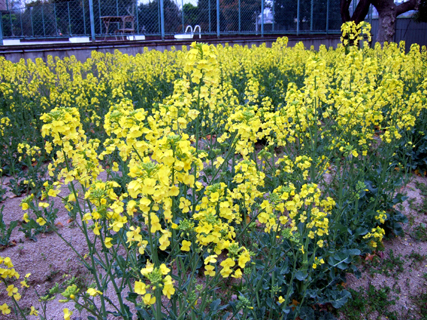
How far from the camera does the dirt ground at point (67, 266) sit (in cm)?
287

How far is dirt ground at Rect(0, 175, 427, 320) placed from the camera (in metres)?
2.87

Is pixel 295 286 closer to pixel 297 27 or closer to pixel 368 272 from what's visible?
pixel 368 272

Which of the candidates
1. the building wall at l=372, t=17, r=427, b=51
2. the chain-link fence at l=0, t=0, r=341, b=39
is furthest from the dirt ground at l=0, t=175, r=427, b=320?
the building wall at l=372, t=17, r=427, b=51

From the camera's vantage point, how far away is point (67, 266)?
10.1 feet

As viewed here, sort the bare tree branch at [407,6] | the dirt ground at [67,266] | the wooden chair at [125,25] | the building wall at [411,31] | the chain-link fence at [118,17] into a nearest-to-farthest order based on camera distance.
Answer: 1. the dirt ground at [67,266]
2. the chain-link fence at [118,17]
3. the wooden chair at [125,25]
4. the bare tree branch at [407,6]
5. the building wall at [411,31]

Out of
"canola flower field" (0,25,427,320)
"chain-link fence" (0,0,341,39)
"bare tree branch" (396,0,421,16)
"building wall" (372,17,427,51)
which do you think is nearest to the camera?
"canola flower field" (0,25,427,320)

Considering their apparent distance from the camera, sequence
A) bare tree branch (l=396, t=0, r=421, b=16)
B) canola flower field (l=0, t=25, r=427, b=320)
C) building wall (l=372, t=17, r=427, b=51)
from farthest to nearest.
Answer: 1. building wall (l=372, t=17, r=427, b=51)
2. bare tree branch (l=396, t=0, r=421, b=16)
3. canola flower field (l=0, t=25, r=427, b=320)

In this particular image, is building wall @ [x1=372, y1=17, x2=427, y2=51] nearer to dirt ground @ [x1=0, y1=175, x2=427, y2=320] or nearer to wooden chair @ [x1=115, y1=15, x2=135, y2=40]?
wooden chair @ [x1=115, y1=15, x2=135, y2=40]

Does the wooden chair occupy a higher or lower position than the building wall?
lower

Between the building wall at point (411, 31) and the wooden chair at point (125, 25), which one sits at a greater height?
the building wall at point (411, 31)

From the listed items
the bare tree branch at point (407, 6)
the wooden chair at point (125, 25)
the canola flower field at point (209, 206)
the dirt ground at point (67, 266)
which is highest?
the bare tree branch at point (407, 6)

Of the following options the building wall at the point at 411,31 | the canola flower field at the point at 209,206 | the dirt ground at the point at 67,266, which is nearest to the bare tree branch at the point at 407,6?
the building wall at the point at 411,31

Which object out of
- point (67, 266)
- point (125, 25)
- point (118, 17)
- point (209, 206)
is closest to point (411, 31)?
point (125, 25)

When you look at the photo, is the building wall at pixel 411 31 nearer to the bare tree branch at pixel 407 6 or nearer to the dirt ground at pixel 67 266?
the bare tree branch at pixel 407 6
